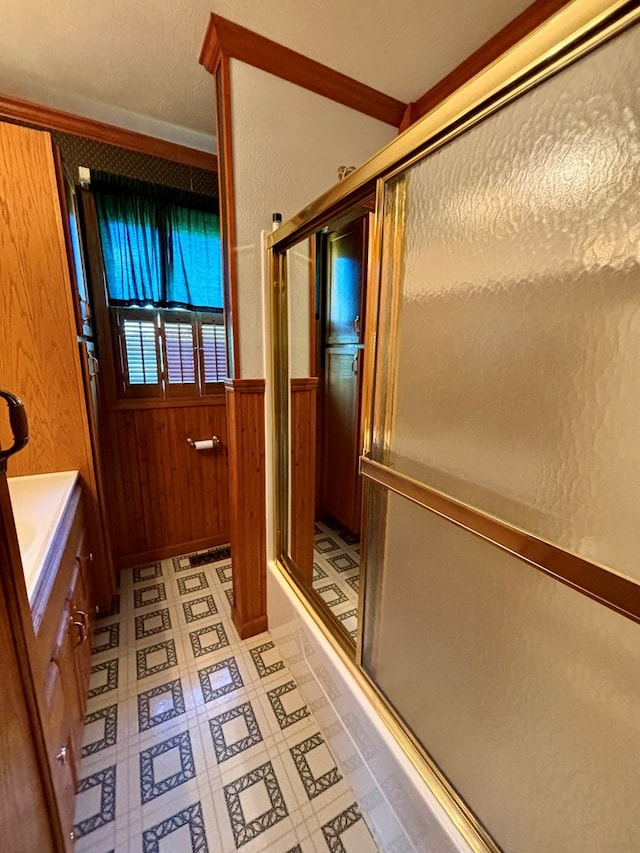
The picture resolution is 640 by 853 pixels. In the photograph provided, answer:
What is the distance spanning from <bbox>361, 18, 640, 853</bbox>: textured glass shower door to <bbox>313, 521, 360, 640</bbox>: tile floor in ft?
1.76

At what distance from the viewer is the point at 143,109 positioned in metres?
1.55

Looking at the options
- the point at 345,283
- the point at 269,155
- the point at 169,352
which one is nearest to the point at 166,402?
the point at 169,352

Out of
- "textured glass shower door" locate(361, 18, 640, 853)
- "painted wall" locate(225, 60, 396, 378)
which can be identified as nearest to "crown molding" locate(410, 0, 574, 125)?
"painted wall" locate(225, 60, 396, 378)

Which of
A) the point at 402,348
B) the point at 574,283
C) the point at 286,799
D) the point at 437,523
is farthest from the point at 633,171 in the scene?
the point at 286,799

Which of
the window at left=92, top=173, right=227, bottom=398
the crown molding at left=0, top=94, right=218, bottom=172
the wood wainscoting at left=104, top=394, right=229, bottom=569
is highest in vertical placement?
the crown molding at left=0, top=94, right=218, bottom=172

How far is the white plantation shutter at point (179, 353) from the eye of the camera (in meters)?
1.98

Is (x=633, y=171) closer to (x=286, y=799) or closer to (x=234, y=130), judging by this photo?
(x=234, y=130)

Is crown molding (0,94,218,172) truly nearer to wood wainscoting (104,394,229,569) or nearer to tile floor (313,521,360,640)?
wood wainscoting (104,394,229,569)

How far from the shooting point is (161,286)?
188cm

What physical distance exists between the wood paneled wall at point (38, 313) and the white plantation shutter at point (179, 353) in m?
0.59

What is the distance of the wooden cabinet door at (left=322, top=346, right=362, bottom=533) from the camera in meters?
1.94

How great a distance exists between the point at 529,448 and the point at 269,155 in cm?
139

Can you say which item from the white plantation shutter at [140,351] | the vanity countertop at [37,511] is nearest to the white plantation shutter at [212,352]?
the white plantation shutter at [140,351]

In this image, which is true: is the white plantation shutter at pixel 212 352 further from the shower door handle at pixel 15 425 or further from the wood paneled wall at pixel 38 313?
the shower door handle at pixel 15 425
